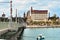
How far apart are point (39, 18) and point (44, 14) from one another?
51 centimetres

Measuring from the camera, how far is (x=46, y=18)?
619 inches

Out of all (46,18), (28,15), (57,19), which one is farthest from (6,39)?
(57,19)

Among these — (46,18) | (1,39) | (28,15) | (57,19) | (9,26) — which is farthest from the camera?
(57,19)

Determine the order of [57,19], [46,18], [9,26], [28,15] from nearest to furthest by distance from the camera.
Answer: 1. [9,26]
2. [28,15]
3. [46,18]
4. [57,19]

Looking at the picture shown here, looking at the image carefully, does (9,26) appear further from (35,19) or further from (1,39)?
(35,19)

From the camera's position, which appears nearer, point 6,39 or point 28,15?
point 6,39

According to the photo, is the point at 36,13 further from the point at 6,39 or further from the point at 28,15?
the point at 6,39

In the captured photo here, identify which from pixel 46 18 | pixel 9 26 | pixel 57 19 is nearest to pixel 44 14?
pixel 46 18

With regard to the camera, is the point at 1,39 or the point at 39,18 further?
the point at 39,18

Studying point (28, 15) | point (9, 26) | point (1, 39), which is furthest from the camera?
point (28, 15)

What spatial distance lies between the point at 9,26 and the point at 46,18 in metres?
7.51

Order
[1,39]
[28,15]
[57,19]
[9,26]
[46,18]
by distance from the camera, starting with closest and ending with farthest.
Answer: [1,39] < [9,26] < [28,15] < [46,18] < [57,19]

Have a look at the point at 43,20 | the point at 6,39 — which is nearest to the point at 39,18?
the point at 43,20

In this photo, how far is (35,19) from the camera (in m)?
16.5
